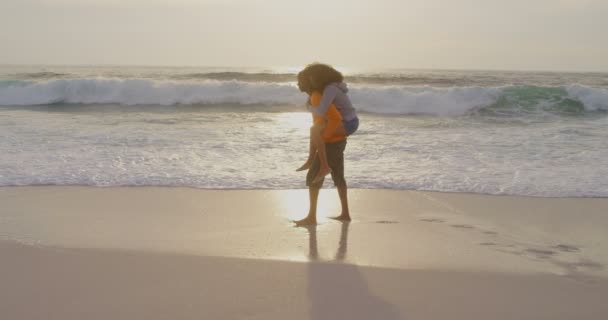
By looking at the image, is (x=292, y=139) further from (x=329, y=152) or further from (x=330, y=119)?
(x=330, y=119)

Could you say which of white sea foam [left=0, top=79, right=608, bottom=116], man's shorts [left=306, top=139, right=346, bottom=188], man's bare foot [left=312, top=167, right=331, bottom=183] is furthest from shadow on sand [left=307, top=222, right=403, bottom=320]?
white sea foam [left=0, top=79, right=608, bottom=116]

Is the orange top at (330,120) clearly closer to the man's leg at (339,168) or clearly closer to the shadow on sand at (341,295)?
the man's leg at (339,168)

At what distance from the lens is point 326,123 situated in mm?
4906

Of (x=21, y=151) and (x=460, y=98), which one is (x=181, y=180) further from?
(x=460, y=98)

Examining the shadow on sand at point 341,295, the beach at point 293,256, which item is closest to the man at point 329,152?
the beach at point 293,256

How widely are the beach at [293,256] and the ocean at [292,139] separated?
2.39 feet

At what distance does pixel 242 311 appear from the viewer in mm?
3014

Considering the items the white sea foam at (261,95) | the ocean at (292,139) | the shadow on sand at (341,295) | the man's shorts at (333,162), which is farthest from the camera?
the white sea foam at (261,95)

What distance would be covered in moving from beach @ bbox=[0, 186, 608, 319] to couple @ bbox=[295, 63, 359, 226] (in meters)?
0.35

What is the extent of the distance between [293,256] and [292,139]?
18.4 feet

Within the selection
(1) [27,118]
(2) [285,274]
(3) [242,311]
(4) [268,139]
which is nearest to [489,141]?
(4) [268,139]

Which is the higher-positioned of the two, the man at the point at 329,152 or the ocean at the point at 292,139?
the man at the point at 329,152

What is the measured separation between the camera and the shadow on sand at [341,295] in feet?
9.89

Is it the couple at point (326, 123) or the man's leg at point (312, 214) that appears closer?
the couple at point (326, 123)
